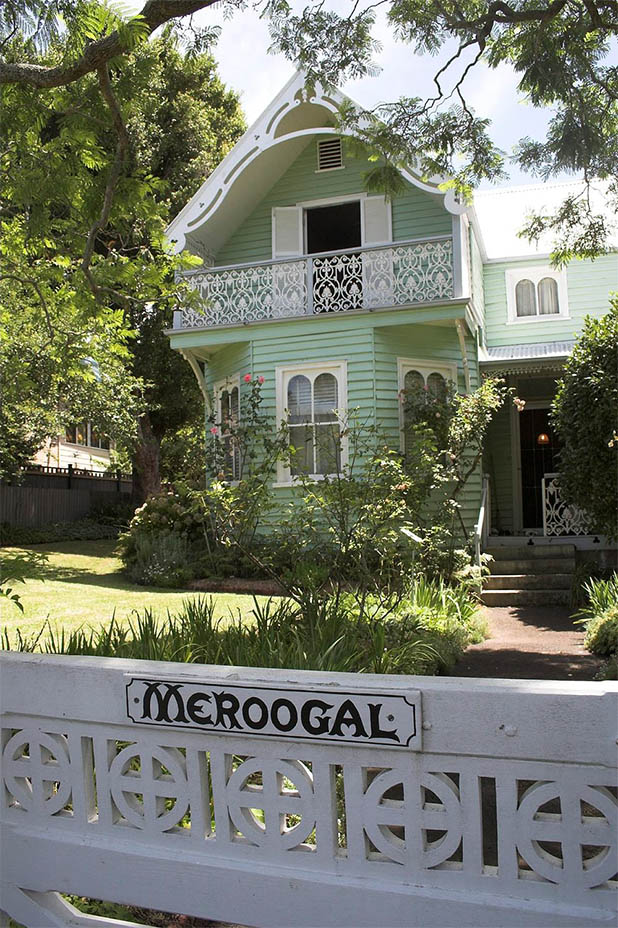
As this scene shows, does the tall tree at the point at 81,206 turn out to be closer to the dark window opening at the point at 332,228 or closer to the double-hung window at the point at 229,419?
the double-hung window at the point at 229,419

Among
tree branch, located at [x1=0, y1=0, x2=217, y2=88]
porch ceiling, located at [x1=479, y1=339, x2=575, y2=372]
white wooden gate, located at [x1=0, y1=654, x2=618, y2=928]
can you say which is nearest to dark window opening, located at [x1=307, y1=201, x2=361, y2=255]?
porch ceiling, located at [x1=479, y1=339, x2=575, y2=372]

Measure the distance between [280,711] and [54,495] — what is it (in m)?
21.3

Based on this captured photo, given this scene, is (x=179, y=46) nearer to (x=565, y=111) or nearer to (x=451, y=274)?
(x=565, y=111)

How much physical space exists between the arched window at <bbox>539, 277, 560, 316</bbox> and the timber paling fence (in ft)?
42.6

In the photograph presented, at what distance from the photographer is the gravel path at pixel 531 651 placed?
6445 mm

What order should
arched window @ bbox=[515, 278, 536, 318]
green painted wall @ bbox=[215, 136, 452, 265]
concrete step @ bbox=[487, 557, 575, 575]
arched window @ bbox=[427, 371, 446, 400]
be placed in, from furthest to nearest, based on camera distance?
arched window @ bbox=[515, 278, 536, 318] → green painted wall @ bbox=[215, 136, 452, 265] → arched window @ bbox=[427, 371, 446, 400] → concrete step @ bbox=[487, 557, 575, 575]

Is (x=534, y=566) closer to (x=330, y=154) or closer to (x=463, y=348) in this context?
(x=463, y=348)

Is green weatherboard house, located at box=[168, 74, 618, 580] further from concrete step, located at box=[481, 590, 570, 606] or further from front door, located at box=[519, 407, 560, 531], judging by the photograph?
concrete step, located at box=[481, 590, 570, 606]

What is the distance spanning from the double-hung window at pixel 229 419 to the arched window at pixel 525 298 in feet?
20.7

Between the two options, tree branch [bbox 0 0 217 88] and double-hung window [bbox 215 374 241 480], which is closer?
tree branch [bbox 0 0 217 88]

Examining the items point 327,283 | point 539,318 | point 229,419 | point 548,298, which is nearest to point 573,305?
point 548,298

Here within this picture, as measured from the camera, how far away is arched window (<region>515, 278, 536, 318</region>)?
16047 millimetres

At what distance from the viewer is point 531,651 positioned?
7.29 meters

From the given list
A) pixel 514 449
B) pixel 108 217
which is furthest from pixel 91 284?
pixel 514 449
